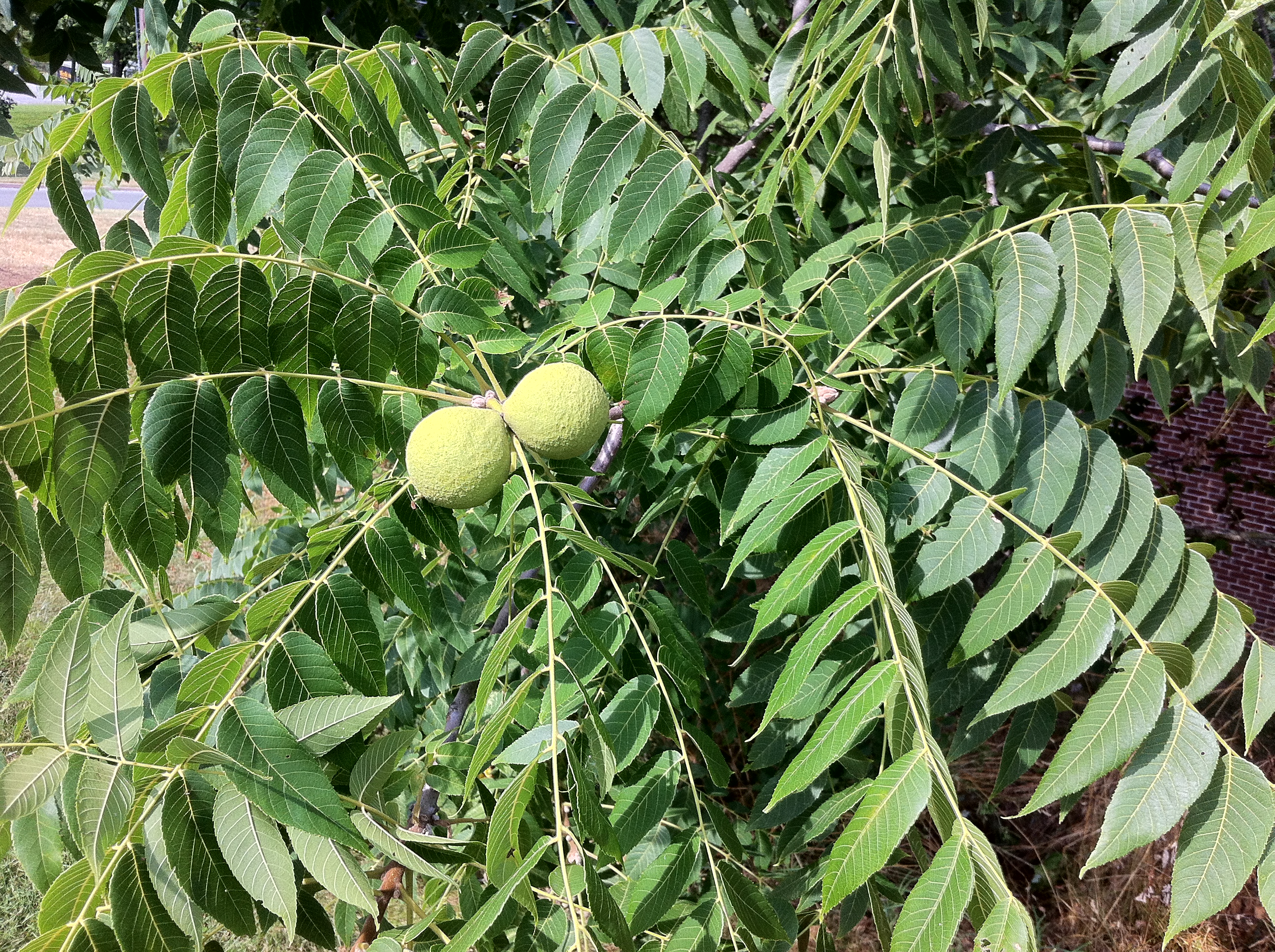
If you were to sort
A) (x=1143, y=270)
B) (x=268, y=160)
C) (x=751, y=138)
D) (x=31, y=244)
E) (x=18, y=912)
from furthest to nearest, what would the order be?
(x=31, y=244) → (x=18, y=912) → (x=751, y=138) → (x=268, y=160) → (x=1143, y=270)

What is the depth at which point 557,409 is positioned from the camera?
3.83 feet

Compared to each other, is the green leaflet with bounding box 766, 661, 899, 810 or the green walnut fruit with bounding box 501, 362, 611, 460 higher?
the green walnut fruit with bounding box 501, 362, 611, 460

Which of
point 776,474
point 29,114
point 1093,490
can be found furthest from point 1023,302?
point 29,114

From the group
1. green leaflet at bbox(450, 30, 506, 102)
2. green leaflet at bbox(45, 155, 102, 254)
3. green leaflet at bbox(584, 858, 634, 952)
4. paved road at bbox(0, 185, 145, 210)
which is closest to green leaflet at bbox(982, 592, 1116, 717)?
green leaflet at bbox(584, 858, 634, 952)

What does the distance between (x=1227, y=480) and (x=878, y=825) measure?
6208mm

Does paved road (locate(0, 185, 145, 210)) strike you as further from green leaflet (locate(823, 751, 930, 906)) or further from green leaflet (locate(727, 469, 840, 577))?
green leaflet (locate(823, 751, 930, 906))

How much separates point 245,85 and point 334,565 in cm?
82

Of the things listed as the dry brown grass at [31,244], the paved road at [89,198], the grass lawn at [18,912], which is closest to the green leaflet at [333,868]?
the grass lawn at [18,912]

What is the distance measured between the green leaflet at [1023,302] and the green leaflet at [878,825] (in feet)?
1.95

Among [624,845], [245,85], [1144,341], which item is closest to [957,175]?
[1144,341]

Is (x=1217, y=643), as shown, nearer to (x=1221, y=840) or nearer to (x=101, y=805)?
(x=1221, y=840)

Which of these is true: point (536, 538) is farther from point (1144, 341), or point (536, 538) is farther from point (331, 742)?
point (1144, 341)

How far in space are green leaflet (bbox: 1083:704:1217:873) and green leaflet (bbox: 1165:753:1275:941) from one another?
1.5 inches

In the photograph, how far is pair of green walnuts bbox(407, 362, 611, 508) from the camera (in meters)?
1.13
